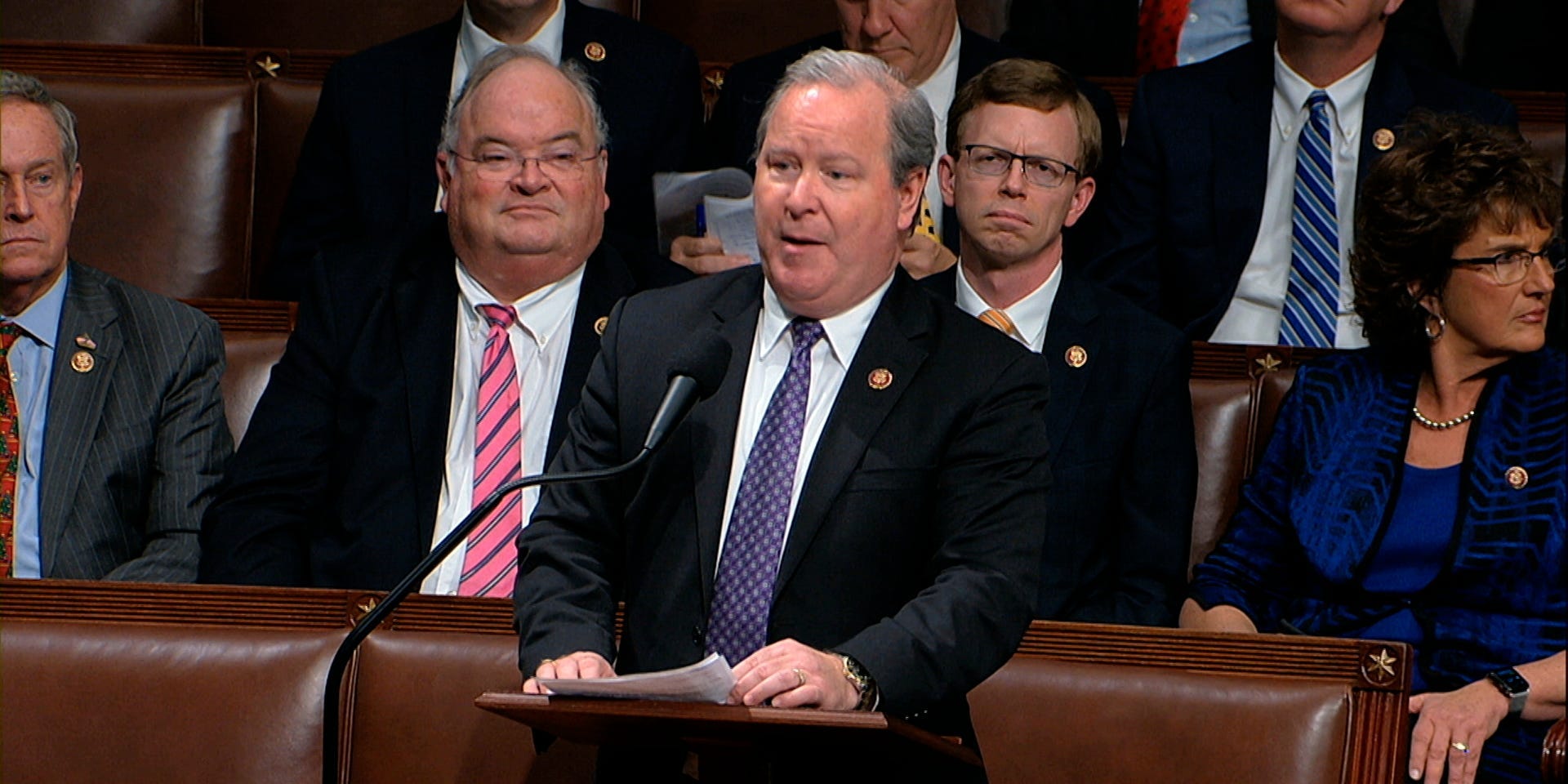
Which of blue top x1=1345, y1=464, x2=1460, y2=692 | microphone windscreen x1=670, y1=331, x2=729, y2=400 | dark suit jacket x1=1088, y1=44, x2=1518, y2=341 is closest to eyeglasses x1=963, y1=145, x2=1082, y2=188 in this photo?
dark suit jacket x1=1088, y1=44, x2=1518, y2=341

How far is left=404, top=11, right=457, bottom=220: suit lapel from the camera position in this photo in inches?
111

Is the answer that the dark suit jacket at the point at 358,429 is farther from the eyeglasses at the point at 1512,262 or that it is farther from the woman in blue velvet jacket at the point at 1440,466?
the eyeglasses at the point at 1512,262

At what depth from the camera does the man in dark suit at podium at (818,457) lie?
1615mm

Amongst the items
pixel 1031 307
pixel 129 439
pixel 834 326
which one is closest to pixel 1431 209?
pixel 1031 307

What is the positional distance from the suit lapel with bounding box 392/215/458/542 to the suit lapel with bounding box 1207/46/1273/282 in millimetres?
1100

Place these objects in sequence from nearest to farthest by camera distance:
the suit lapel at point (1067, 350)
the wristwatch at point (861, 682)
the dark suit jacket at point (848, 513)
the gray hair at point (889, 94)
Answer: the wristwatch at point (861, 682)
the dark suit jacket at point (848, 513)
the gray hair at point (889, 94)
the suit lapel at point (1067, 350)

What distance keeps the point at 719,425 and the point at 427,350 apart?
2.49ft

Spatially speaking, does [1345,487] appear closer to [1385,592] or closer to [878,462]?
[1385,592]

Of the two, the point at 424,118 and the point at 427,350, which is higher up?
the point at 424,118

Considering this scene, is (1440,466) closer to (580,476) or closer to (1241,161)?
(1241,161)

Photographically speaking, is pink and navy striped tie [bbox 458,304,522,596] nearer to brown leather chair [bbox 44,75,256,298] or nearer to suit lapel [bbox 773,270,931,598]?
suit lapel [bbox 773,270,931,598]

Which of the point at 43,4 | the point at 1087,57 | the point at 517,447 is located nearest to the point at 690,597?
the point at 517,447

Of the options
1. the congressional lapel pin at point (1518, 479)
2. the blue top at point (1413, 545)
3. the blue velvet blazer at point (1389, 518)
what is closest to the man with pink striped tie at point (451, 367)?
the blue velvet blazer at point (1389, 518)

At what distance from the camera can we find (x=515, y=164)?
93.9 inches
